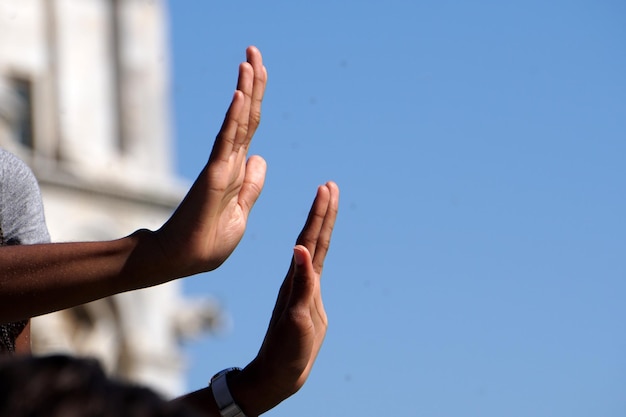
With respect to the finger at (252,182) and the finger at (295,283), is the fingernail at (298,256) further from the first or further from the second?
the finger at (252,182)

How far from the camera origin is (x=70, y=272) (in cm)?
357

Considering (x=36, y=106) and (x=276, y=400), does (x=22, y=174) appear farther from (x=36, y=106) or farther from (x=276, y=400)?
(x=36, y=106)

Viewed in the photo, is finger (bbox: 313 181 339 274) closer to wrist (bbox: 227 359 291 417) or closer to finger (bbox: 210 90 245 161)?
wrist (bbox: 227 359 291 417)

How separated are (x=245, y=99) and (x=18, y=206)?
1.52 ft

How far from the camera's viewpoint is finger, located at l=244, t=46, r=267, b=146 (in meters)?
3.80

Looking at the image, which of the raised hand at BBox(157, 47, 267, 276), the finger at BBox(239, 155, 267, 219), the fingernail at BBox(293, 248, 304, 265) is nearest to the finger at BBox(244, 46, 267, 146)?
the raised hand at BBox(157, 47, 267, 276)

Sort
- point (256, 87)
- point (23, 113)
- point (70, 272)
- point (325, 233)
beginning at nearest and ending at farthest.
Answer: point (70, 272) < point (256, 87) < point (325, 233) < point (23, 113)

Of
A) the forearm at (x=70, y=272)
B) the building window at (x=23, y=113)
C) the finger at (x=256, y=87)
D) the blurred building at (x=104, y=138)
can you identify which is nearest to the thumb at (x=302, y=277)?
the finger at (x=256, y=87)

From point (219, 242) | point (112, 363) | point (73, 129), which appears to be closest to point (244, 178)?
point (219, 242)

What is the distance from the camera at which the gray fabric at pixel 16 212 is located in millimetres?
3879

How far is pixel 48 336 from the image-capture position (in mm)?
30406

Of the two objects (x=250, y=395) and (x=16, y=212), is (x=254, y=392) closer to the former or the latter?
(x=250, y=395)

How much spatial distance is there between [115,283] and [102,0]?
3382 centimetres

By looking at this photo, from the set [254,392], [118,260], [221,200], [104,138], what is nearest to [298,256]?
[254,392]
